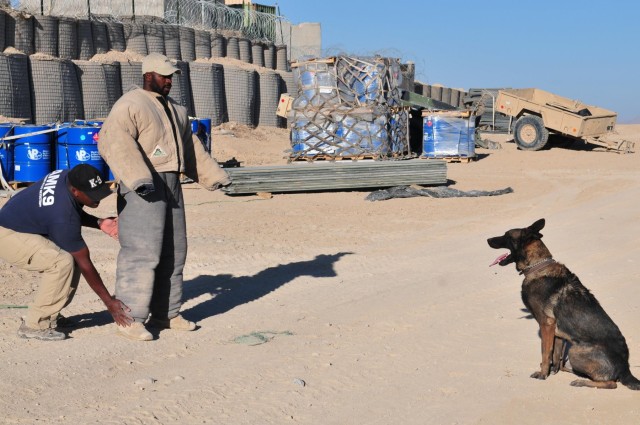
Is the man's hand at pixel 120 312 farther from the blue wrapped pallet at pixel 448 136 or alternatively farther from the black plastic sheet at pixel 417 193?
the blue wrapped pallet at pixel 448 136

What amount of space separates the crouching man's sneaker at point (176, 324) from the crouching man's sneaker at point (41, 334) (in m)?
0.76

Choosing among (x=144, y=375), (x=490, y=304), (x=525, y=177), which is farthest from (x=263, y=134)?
(x=144, y=375)

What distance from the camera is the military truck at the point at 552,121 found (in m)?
25.6

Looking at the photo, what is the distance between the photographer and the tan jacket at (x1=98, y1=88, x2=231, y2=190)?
642 centimetres

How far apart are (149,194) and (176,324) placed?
1108 mm

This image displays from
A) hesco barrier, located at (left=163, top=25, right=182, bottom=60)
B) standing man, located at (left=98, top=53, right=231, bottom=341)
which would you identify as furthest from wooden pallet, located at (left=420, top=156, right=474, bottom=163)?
standing man, located at (left=98, top=53, right=231, bottom=341)

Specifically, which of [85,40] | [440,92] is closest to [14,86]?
[85,40]

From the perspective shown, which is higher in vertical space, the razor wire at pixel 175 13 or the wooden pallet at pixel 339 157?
the razor wire at pixel 175 13

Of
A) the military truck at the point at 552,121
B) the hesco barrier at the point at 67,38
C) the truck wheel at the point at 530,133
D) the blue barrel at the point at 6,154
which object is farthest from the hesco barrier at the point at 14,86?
the truck wheel at the point at 530,133

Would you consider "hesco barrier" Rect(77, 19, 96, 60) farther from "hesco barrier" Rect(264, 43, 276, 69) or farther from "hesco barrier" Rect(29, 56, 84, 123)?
"hesco barrier" Rect(264, 43, 276, 69)

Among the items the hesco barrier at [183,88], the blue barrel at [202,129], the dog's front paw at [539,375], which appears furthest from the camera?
the hesco barrier at [183,88]

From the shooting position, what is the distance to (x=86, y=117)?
21438 millimetres

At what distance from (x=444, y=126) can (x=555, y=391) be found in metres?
17.8

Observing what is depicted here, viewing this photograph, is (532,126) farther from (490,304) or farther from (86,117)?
(490,304)
